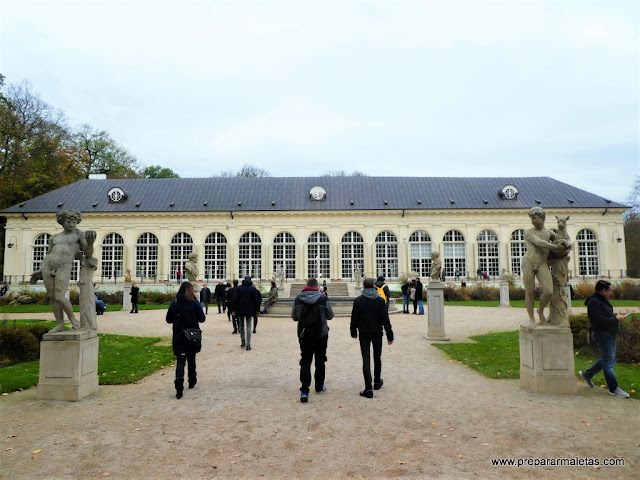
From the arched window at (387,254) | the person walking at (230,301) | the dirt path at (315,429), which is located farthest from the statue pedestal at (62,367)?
the arched window at (387,254)

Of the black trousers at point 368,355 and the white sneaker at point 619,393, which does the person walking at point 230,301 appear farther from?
the white sneaker at point 619,393

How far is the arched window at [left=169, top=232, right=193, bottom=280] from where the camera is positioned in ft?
114

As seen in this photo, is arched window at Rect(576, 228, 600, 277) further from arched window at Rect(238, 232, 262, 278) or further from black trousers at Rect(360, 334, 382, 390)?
black trousers at Rect(360, 334, 382, 390)

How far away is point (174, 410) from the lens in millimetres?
5625

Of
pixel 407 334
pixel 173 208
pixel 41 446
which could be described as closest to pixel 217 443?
pixel 41 446

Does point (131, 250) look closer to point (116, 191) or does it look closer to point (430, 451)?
point (116, 191)

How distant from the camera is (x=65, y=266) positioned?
6316 millimetres

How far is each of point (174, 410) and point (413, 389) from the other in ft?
11.8

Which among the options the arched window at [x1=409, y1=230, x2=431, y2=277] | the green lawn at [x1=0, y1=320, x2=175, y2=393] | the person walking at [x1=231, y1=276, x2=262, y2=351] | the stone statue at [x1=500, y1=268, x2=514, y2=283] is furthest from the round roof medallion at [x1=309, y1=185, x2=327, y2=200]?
the person walking at [x1=231, y1=276, x2=262, y2=351]

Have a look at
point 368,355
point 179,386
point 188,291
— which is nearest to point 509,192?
point 368,355

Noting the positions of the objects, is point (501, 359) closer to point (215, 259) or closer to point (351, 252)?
point (351, 252)

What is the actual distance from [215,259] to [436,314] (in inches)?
1044

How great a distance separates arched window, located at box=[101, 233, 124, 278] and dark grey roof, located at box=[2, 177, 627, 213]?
2579 mm

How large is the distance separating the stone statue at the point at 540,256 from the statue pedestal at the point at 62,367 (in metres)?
6.83
